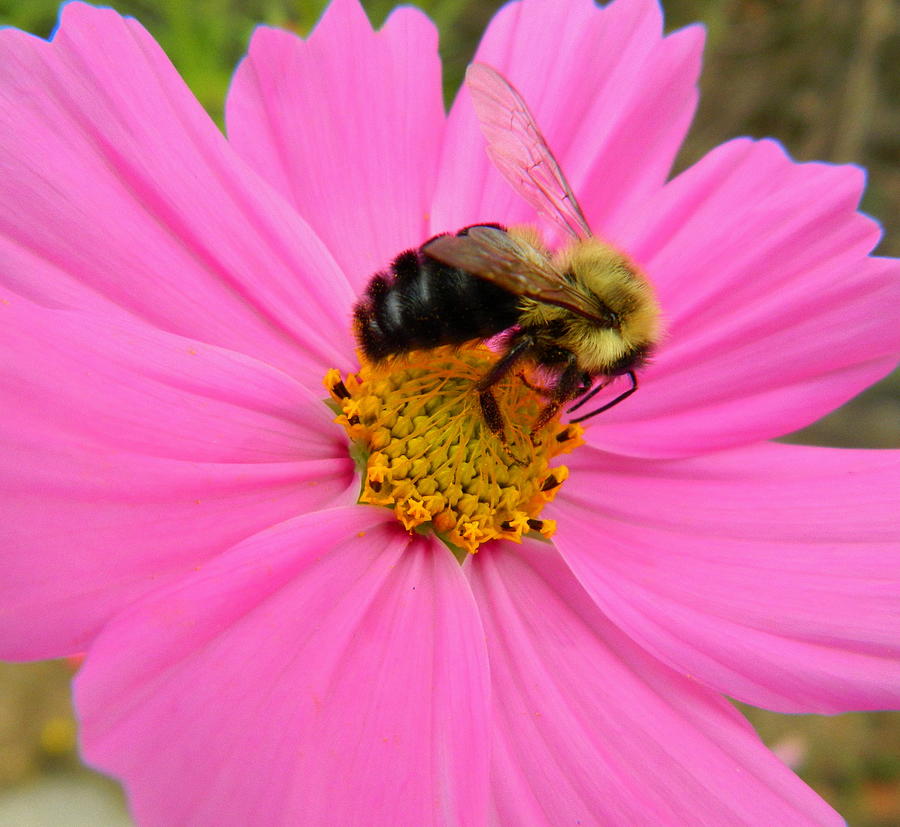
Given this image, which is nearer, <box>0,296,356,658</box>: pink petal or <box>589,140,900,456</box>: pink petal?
<box>0,296,356,658</box>: pink petal

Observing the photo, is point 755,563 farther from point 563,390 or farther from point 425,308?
point 425,308

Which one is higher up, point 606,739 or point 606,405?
point 606,405

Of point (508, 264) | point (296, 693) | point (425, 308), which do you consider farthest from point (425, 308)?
point (296, 693)

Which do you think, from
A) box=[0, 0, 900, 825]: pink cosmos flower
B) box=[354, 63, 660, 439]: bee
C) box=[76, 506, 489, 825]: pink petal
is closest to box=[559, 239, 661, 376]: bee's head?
box=[354, 63, 660, 439]: bee

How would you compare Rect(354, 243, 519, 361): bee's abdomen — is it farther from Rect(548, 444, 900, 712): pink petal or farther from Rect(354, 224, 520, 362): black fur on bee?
Rect(548, 444, 900, 712): pink petal

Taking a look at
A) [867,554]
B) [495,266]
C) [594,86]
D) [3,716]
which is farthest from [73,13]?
[3,716]

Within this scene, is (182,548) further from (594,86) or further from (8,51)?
(594,86)
